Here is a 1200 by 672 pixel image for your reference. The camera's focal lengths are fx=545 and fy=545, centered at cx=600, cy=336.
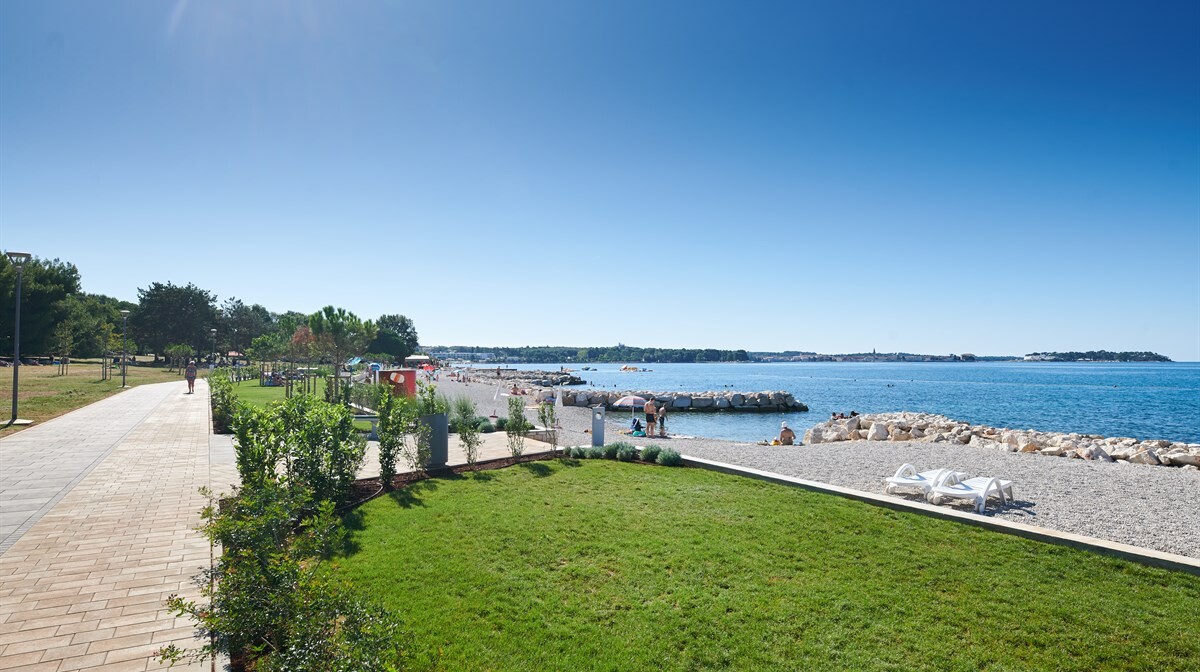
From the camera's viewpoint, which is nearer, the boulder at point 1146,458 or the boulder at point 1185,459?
the boulder at point 1185,459

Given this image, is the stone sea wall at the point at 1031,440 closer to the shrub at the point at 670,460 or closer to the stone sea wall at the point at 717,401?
the shrub at the point at 670,460

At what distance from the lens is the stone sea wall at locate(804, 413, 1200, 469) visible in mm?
15875

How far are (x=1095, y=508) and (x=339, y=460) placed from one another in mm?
11909

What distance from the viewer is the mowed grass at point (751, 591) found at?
4301 mm

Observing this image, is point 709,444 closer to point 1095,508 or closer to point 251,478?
point 1095,508

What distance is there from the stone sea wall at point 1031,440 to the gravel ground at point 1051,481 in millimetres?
3156

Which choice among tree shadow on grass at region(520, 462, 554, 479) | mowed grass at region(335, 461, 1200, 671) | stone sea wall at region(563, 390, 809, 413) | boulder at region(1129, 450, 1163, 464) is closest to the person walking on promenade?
tree shadow on grass at region(520, 462, 554, 479)

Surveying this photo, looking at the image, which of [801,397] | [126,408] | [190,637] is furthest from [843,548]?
[801,397]

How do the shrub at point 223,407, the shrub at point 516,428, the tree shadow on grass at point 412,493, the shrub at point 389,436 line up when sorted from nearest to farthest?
the tree shadow on grass at point 412,493 < the shrub at point 389,436 < the shrub at point 516,428 < the shrub at point 223,407

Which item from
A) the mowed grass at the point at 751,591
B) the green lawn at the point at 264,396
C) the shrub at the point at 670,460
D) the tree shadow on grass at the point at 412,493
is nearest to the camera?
the mowed grass at the point at 751,591

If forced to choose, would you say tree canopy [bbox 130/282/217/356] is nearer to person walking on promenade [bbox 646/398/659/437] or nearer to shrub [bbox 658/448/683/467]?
person walking on promenade [bbox 646/398/659/437]

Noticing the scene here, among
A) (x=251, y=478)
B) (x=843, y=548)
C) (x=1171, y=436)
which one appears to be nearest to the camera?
(x=251, y=478)

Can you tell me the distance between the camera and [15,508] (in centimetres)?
779

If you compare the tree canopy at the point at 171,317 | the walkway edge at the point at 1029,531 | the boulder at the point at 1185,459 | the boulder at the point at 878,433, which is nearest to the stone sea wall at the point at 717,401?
the boulder at the point at 878,433
